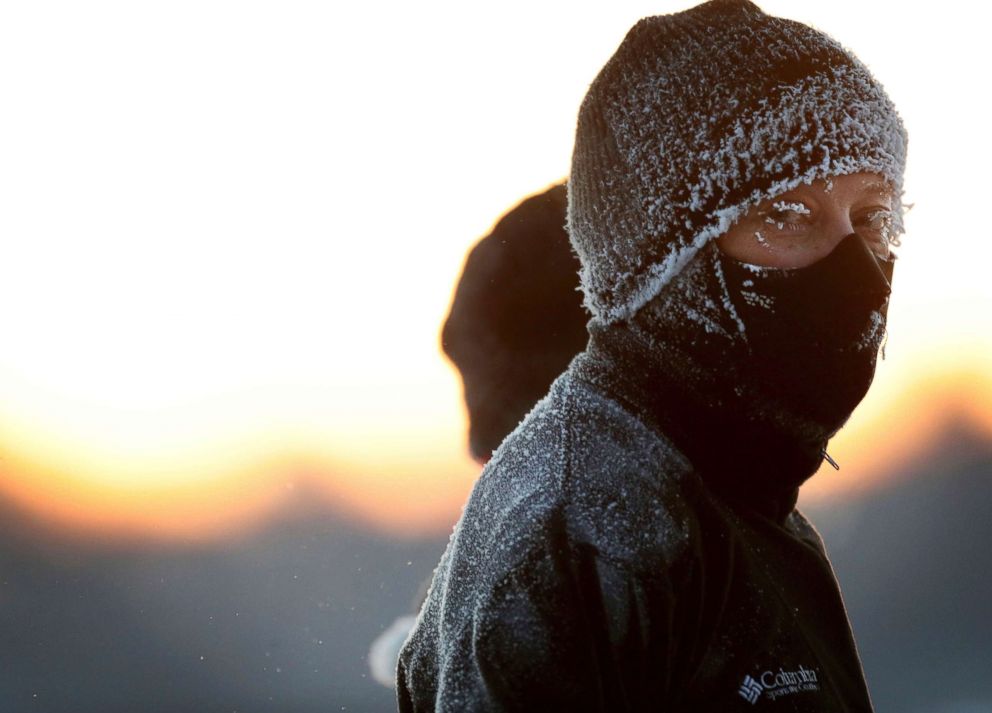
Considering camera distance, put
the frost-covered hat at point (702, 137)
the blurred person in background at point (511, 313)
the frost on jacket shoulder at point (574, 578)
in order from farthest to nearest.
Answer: the blurred person in background at point (511, 313)
the frost-covered hat at point (702, 137)
the frost on jacket shoulder at point (574, 578)

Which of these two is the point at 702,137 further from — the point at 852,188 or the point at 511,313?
the point at 511,313

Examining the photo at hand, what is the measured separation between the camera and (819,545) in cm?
170

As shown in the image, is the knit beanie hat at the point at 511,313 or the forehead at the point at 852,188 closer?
→ the forehead at the point at 852,188

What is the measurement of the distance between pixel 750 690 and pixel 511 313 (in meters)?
1.10

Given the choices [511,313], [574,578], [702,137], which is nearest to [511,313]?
[511,313]

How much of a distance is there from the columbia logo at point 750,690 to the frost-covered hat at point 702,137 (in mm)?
581

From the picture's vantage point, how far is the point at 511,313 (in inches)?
83.8

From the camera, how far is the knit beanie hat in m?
2.12

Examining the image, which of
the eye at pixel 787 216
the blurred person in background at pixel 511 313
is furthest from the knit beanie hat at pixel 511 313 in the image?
the eye at pixel 787 216

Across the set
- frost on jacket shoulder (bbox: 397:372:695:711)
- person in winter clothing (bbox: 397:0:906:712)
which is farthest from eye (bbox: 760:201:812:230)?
frost on jacket shoulder (bbox: 397:372:695:711)

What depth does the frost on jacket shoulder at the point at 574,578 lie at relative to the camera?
1.15 meters

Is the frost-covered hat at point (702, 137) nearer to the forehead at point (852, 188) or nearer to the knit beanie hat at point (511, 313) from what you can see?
the forehead at point (852, 188)

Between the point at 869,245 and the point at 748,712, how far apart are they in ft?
2.55

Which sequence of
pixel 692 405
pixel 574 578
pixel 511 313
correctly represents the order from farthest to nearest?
1. pixel 511 313
2. pixel 692 405
3. pixel 574 578
